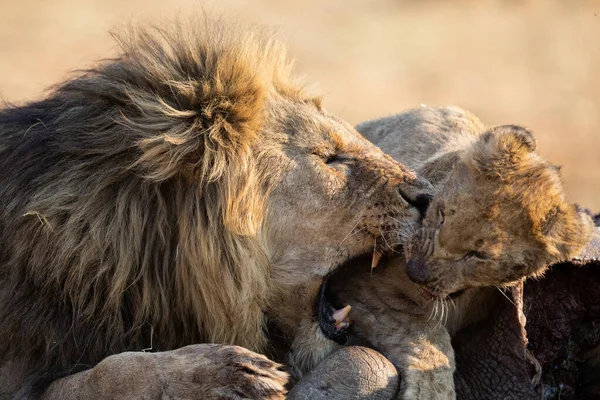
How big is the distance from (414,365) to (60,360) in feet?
3.53

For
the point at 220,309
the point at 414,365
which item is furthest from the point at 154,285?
the point at 414,365

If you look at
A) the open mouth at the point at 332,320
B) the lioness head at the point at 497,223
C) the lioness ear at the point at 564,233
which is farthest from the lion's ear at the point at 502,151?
the open mouth at the point at 332,320

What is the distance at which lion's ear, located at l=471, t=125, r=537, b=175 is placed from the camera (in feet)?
10.3

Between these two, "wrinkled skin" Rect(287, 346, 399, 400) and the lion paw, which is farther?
"wrinkled skin" Rect(287, 346, 399, 400)

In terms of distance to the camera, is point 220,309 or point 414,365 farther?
point 220,309

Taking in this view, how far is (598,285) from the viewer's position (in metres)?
3.28

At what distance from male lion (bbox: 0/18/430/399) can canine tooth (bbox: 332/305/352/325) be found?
49mm

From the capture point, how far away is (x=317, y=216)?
10.6ft

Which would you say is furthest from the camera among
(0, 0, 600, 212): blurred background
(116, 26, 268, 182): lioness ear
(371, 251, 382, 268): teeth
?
(0, 0, 600, 212): blurred background

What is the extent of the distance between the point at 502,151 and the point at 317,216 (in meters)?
0.63

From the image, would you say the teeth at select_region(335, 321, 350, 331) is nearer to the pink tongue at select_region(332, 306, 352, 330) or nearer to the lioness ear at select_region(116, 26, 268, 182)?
the pink tongue at select_region(332, 306, 352, 330)

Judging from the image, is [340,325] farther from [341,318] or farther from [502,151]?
[502,151]

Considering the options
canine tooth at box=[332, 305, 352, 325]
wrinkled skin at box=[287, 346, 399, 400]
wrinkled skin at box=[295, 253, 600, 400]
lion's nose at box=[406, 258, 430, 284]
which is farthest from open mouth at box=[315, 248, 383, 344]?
wrinkled skin at box=[295, 253, 600, 400]

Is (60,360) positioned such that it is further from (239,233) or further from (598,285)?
(598,285)
